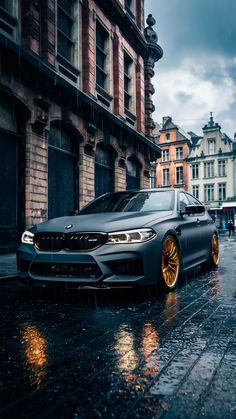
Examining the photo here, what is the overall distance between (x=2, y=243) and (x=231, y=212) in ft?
138

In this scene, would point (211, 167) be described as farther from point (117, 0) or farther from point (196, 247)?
point (196, 247)

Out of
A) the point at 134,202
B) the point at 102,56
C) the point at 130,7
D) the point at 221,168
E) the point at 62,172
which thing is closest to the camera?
the point at 134,202

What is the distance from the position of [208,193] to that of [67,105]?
40.5 metres

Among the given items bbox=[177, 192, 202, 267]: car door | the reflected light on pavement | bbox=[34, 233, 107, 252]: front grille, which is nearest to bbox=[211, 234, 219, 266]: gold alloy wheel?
bbox=[177, 192, 202, 267]: car door

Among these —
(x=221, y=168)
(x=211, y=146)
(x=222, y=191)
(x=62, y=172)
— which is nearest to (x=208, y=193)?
(x=222, y=191)

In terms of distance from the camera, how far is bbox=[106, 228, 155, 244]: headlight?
13.4ft

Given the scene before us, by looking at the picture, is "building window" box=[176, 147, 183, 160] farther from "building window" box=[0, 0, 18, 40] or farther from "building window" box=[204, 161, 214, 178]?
"building window" box=[0, 0, 18, 40]

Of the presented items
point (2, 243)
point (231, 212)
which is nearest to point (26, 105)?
point (2, 243)

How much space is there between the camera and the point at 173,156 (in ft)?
174

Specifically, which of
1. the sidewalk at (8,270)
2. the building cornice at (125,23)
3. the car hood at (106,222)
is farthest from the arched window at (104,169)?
the car hood at (106,222)

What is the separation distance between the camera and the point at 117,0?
54.8ft

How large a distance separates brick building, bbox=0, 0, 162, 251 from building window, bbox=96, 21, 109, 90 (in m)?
0.04

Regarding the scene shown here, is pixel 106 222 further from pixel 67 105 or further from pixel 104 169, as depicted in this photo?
pixel 104 169

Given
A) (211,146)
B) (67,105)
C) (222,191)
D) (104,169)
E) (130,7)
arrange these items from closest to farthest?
(67,105) → (104,169) → (130,7) → (222,191) → (211,146)
